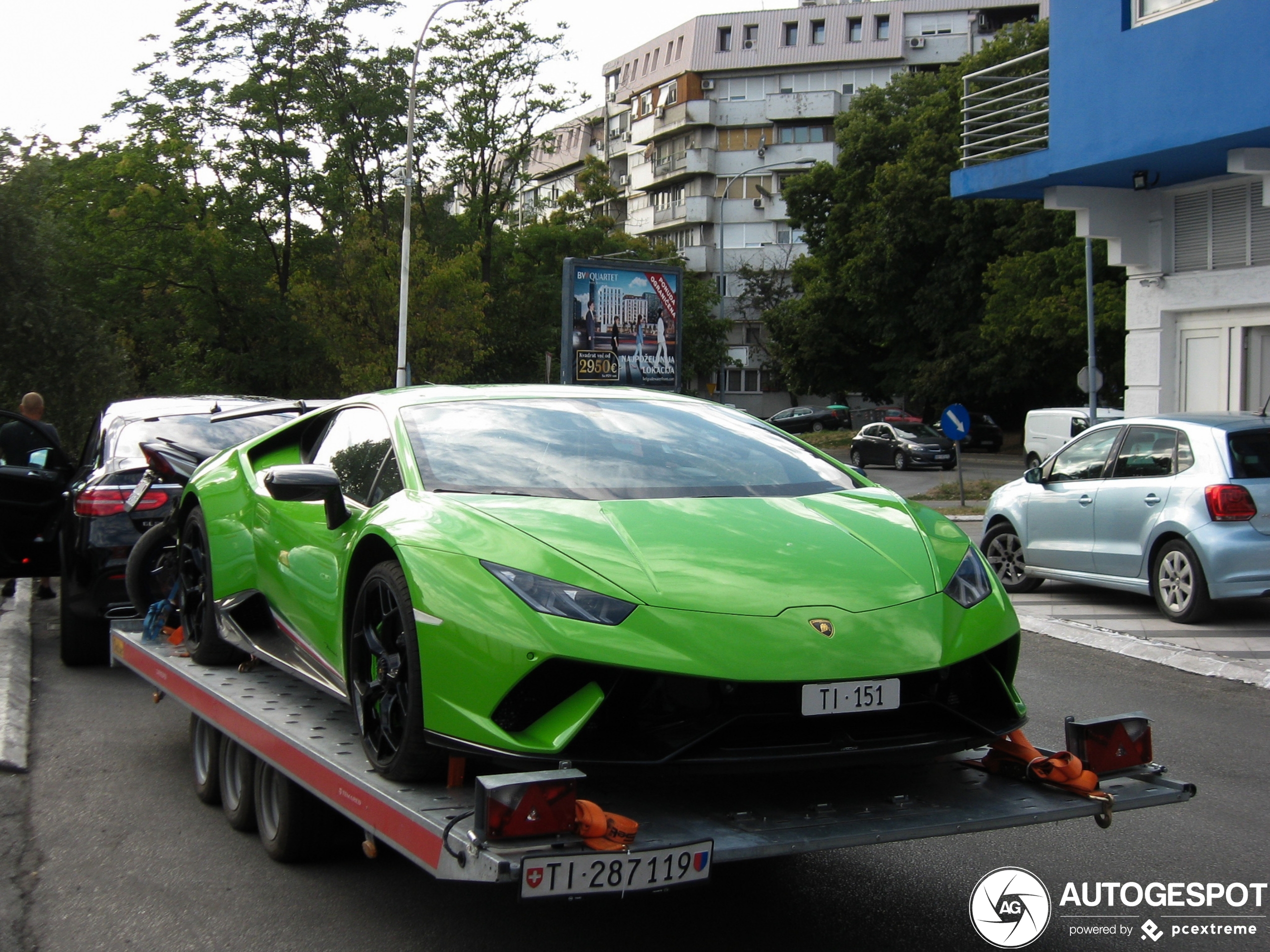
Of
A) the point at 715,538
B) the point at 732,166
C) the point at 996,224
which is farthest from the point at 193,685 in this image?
the point at 732,166

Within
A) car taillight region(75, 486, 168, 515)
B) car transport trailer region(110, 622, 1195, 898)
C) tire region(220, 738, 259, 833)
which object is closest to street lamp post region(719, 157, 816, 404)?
car taillight region(75, 486, 168, 515)

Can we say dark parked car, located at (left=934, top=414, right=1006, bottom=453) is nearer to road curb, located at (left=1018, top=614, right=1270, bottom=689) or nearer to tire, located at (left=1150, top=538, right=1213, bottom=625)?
tire, located at (left=1150, top=538, right=1213, bottom=625)

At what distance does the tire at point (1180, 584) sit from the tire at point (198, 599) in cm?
718

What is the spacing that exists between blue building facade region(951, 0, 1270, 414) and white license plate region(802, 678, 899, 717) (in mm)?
13402

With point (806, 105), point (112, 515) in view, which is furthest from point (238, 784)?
point (806, 105)

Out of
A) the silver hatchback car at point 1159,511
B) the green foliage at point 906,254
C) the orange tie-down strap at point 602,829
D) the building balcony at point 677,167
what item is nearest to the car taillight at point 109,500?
the orange tie-down strap at point 602,829

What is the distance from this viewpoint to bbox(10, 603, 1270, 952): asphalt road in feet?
13.1

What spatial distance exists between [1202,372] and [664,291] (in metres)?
14.0

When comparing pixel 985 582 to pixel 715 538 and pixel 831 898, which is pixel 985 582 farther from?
pixel 831 898

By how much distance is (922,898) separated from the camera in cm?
431

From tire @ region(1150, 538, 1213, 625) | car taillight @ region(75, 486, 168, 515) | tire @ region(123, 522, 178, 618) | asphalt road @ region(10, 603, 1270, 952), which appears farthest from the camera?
tire @ region(1150, 538, 1213, 625)

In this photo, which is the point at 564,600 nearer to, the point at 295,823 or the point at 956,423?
the point at 295,823

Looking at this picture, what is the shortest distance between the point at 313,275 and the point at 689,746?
3977 centimetres

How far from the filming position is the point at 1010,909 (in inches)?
160
